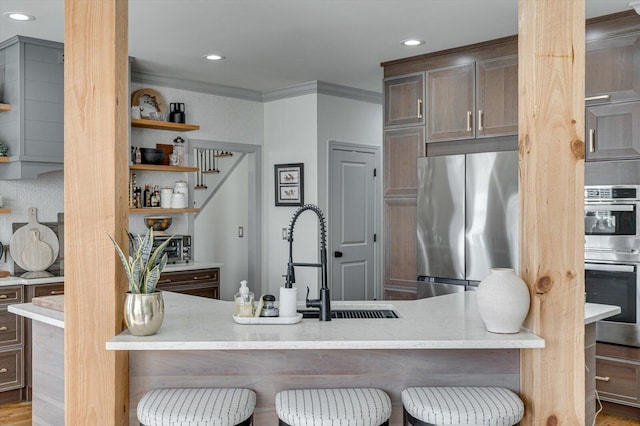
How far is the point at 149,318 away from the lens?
7.07ft

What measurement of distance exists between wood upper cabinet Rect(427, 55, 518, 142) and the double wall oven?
813 mm

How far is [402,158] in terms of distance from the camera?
5004mm

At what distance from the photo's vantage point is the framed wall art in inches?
234

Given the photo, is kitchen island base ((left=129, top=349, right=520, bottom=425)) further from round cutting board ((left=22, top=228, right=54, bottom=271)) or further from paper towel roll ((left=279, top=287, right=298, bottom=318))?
round cutting board ((left=22, top=228, right=54, bottom=271))

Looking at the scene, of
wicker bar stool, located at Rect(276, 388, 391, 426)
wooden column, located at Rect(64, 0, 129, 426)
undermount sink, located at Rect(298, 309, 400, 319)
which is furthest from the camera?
undermount sink, located at Rect(298, 309, 400, 319)

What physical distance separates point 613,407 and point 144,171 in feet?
13.6

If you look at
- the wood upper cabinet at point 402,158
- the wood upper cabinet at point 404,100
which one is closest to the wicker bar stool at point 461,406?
the wood upper cabinet at point 402,158

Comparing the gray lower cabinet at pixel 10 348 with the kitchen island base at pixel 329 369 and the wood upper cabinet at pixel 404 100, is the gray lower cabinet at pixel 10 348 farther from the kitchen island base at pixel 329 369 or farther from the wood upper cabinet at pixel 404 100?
the wood upper cabinet at pixel 404 100

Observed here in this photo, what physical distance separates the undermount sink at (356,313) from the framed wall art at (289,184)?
3256 millimetres

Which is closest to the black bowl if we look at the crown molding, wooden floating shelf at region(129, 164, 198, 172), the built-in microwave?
wooden floating shelf at region(129, 164, 198, 172)

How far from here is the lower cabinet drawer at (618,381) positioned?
373cm

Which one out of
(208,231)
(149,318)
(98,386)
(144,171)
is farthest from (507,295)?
(208,231)

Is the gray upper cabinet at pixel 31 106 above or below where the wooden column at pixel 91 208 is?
above

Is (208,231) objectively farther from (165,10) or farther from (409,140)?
(165,10)
